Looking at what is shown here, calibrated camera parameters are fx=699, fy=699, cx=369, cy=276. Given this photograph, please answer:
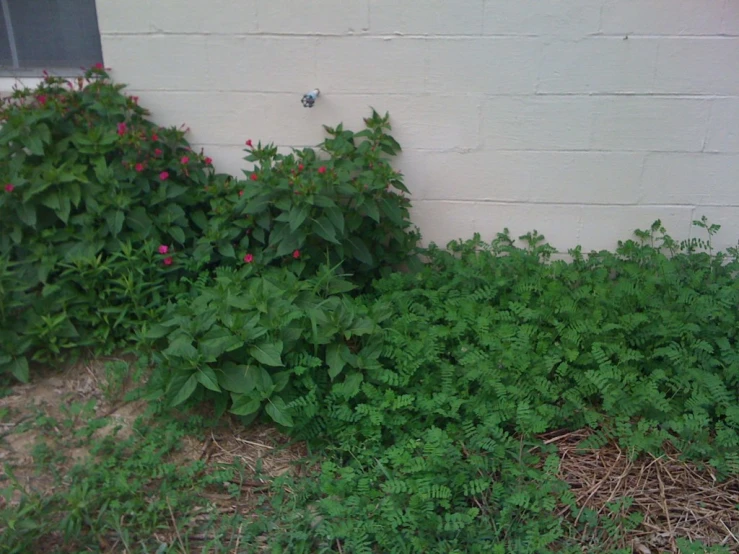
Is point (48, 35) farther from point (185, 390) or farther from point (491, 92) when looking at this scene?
point (491, 92)

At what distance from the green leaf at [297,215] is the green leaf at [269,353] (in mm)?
620

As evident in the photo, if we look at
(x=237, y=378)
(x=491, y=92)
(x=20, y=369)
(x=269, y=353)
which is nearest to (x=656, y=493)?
(x=269, y=353)

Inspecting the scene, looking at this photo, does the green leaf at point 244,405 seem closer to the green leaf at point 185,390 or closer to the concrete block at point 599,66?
the green leaf at point 185,390

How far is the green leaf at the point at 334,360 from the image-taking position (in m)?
2.91

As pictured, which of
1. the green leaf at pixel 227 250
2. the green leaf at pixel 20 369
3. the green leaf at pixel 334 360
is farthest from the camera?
the green leaf at pixel 227 250

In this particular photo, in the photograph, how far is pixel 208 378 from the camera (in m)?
2.79

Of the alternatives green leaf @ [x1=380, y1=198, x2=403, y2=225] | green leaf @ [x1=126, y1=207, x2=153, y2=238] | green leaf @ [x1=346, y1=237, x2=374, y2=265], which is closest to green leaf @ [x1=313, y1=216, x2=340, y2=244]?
green leaf @ [x1=346, y1=237, x2=374, y2=265]

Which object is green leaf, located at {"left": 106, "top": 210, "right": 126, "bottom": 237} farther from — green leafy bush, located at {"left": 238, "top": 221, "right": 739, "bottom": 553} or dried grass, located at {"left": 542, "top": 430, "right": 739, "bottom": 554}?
dried grass, located at {"left": 542, "top": 430, "right": 739, "bottom": 554}

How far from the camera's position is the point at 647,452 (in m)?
2.79

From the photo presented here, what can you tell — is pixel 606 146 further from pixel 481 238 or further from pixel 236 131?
pixel 236 131

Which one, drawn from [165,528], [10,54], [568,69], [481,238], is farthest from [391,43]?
[165,528]

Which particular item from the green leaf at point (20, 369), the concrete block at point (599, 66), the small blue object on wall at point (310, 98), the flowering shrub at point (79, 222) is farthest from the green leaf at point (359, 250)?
the green leaf at point (20, 369)

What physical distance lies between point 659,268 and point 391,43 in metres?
1.75

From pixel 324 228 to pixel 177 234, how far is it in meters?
0.75
